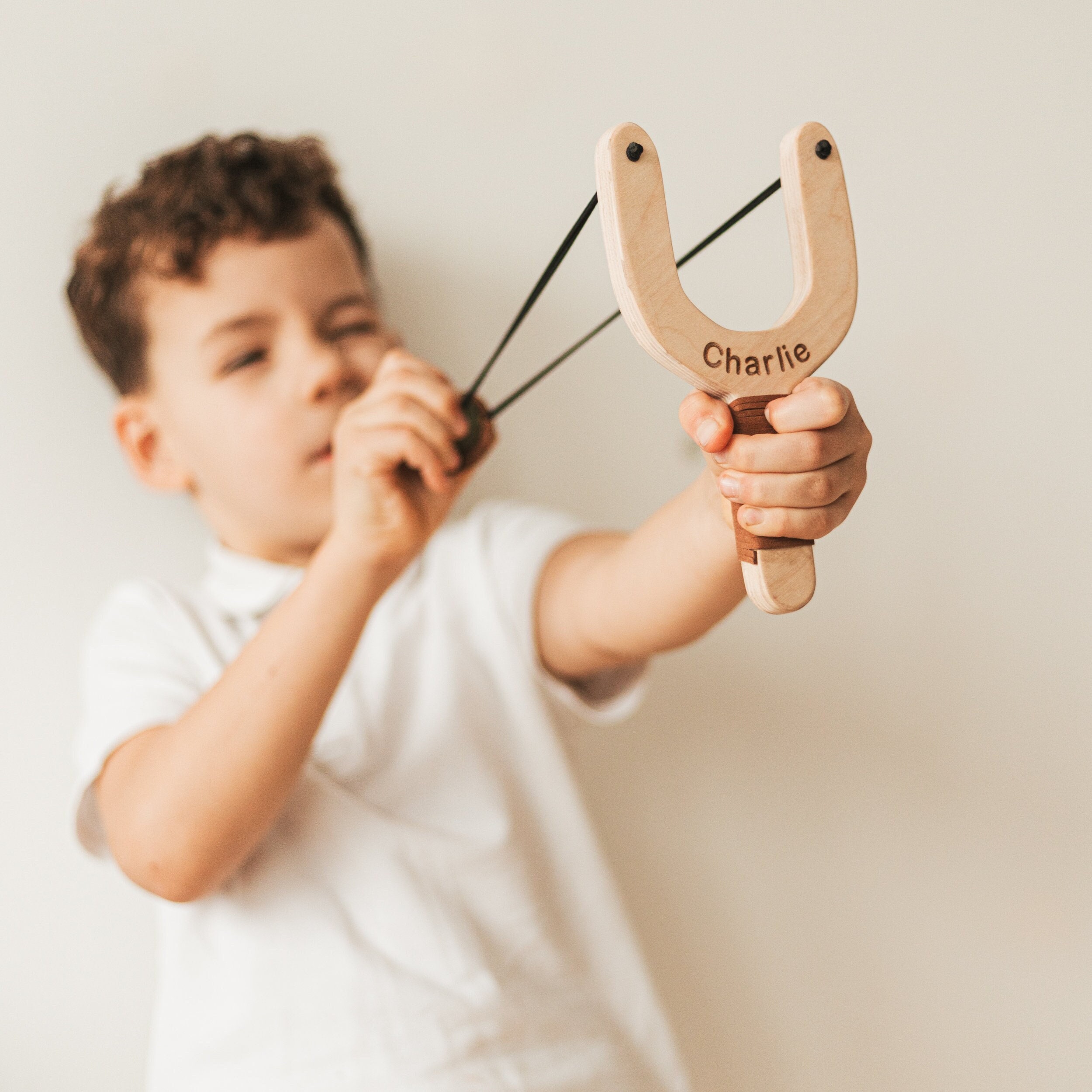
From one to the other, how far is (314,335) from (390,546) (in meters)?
0.21

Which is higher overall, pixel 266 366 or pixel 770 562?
pixel 266 366

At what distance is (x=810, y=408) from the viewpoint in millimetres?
369

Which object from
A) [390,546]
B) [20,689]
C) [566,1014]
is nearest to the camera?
[390,546]

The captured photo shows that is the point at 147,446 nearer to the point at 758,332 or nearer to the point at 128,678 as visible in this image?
the point at 128,678

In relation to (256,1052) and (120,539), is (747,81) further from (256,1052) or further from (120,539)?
(256,1052)

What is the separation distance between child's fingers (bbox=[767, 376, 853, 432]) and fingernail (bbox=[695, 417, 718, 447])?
0.08ft

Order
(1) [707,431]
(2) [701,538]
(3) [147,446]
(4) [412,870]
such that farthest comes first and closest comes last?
(3) [147,446], (4) [412,870], (2) [701,538], (1) [707,431]

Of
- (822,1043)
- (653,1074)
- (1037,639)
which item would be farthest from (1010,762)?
(653,1074)

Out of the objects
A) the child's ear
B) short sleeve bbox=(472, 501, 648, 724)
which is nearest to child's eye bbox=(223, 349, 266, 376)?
the child's ear

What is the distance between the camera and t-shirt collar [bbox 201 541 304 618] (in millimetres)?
695

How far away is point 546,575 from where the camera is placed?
68cm

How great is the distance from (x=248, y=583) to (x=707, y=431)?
0.43 meters

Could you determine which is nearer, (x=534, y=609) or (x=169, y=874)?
(x=169, y=874)

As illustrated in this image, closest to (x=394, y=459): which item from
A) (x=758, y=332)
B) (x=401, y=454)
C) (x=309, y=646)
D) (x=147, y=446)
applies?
(x=401, y=454)
